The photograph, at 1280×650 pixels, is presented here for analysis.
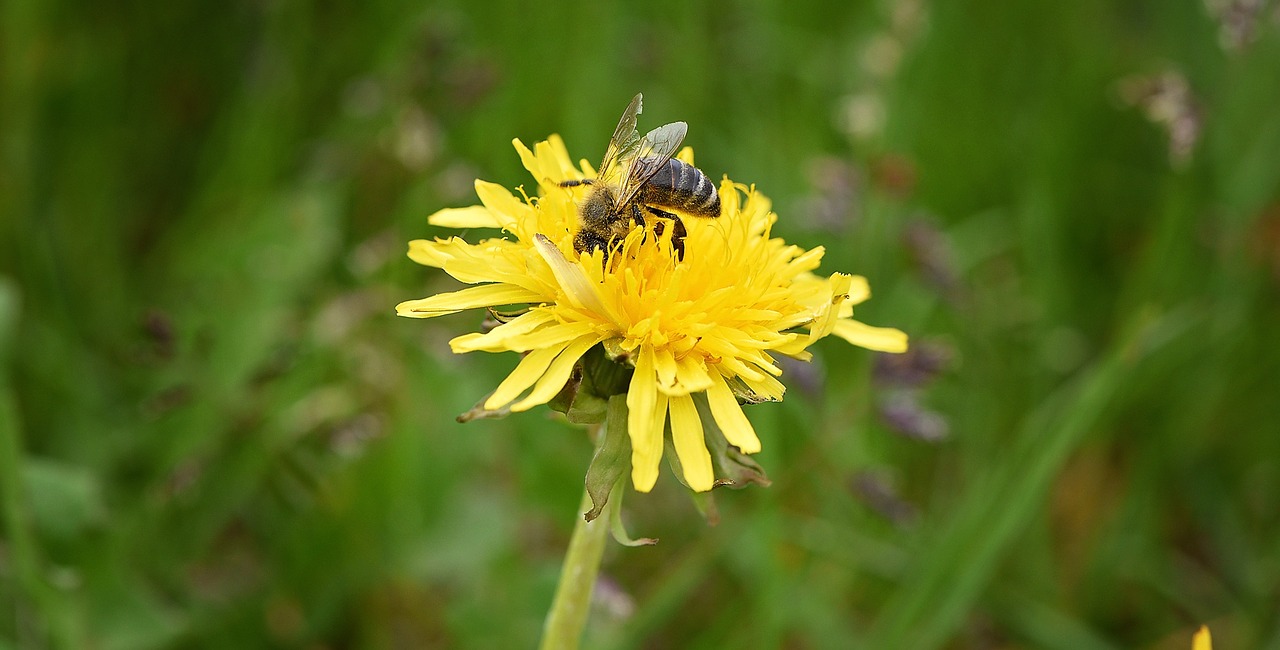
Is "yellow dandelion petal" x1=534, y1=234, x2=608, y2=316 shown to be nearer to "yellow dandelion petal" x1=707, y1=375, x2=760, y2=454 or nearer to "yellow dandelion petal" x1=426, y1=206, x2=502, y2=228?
"yellow dandelion petal" x1=707, y1=375, x2=760, y2=454

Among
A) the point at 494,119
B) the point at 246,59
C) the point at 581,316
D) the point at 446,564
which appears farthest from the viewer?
the point at 246,59

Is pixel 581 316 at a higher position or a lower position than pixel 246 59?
lower

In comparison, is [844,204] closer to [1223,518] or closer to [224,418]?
[1223,518]

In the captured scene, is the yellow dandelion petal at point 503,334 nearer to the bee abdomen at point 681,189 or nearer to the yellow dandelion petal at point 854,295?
the bee abdomen at point 681,189

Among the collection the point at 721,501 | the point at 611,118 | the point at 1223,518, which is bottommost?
the point at 721,501

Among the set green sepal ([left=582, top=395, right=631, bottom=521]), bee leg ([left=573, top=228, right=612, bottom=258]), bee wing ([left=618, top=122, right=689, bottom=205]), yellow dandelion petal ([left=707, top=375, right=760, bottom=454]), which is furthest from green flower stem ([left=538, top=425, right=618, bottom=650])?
bee wing ([left=618, top=122, right=689, bottom=205])

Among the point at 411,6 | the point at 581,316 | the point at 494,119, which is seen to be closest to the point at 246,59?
the point at 411,6
